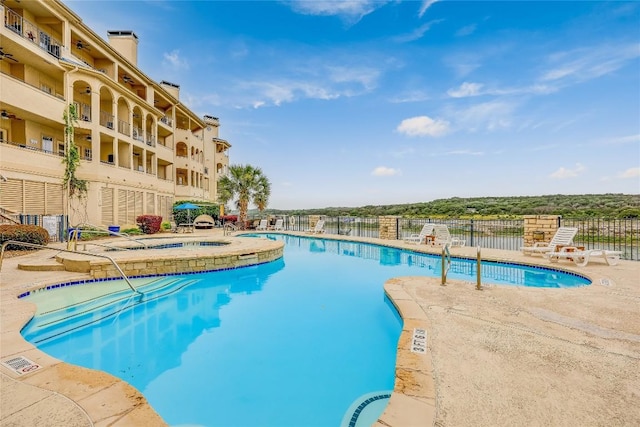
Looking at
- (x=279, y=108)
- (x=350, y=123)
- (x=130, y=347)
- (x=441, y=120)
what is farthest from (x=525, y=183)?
(x=130, y=347)

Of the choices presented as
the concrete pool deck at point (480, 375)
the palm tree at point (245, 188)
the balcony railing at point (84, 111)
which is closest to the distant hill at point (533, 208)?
the palm tree at point (245, 188)

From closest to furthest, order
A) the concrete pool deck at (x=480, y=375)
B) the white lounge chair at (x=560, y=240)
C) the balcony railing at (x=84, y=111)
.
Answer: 1. the concrete pool deck at (x=480, y=375)
2. the white lounge chair at (x=560, y=240)
3. the balcony railing at (x=84, y=111)

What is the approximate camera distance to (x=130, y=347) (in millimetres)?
Answer: 4309

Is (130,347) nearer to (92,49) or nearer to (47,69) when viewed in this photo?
(47,69)

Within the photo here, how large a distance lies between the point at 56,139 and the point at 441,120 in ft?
74.0

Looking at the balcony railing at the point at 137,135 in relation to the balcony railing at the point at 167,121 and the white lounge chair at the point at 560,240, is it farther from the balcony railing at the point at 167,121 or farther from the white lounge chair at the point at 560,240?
the white lounge chair at the point at 560,240

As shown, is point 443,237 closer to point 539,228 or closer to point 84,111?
point 539,228

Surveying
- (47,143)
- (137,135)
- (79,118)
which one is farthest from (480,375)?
(137,135)

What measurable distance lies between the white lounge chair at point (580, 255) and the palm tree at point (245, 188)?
18309 millimetres

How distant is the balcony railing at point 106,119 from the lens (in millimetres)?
17103

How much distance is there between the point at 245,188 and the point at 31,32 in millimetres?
13410

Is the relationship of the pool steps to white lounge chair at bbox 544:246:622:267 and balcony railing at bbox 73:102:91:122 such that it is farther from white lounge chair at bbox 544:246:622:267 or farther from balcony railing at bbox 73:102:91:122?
balcony railing at bbox 73:102:91:122

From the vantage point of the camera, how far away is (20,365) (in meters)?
2.77

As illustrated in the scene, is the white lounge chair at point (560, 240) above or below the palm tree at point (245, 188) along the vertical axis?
below
